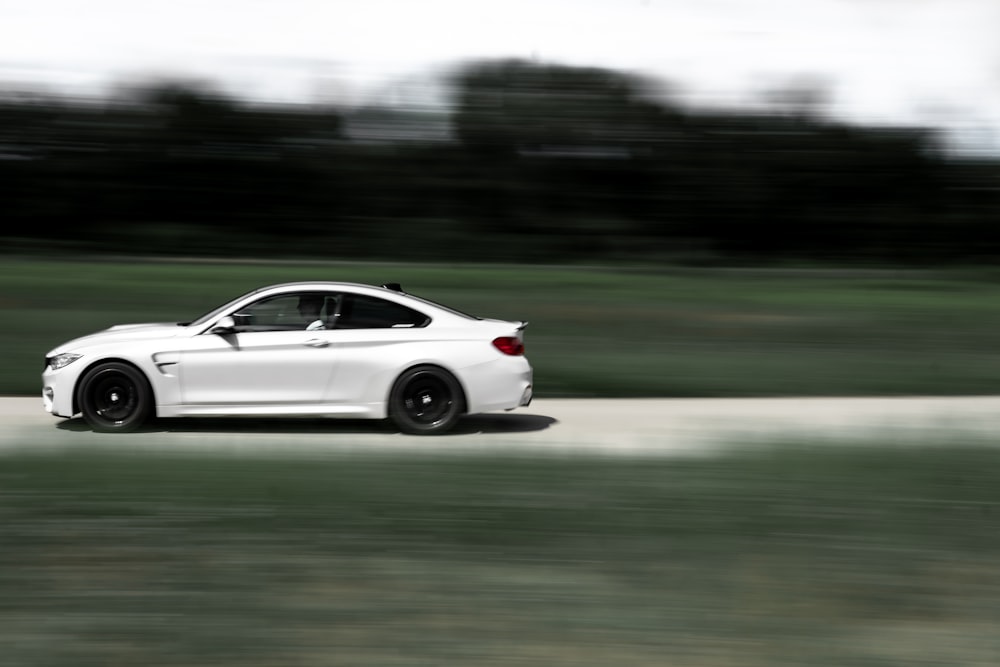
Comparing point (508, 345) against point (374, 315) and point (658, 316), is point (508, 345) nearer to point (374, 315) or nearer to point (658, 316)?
point (374, 315)

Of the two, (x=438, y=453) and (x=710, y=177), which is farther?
(x=710, y=177)

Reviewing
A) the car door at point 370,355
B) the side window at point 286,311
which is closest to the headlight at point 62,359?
the side window at point 286,311

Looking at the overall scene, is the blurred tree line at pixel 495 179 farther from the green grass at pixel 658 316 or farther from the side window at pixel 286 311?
the side window at pixel 286 311

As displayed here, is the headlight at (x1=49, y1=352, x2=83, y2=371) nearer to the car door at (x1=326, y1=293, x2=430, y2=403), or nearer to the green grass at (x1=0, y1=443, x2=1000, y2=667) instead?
the car door at (x1=326, y1=293, x2=430, y2=403)

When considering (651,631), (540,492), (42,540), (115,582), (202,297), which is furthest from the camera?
(202,297)

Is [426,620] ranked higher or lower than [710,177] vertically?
lower

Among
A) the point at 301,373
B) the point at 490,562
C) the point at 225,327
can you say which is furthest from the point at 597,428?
the point at 490,562

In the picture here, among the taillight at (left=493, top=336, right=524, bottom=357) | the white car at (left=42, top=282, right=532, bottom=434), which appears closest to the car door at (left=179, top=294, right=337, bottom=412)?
the white car at (left=42, top=282, right=532, bottom=434)

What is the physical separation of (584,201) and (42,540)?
19775 millimetres

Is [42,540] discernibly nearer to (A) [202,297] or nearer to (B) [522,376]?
(B) [522,376]

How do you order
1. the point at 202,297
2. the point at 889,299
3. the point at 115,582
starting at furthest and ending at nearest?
1. the point at 889,299
2. the point at 202,297
3. the point at 115,582

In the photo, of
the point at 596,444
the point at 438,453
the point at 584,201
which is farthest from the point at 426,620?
the point at 584,201

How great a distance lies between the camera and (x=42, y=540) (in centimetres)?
526

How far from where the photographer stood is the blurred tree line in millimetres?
23328
